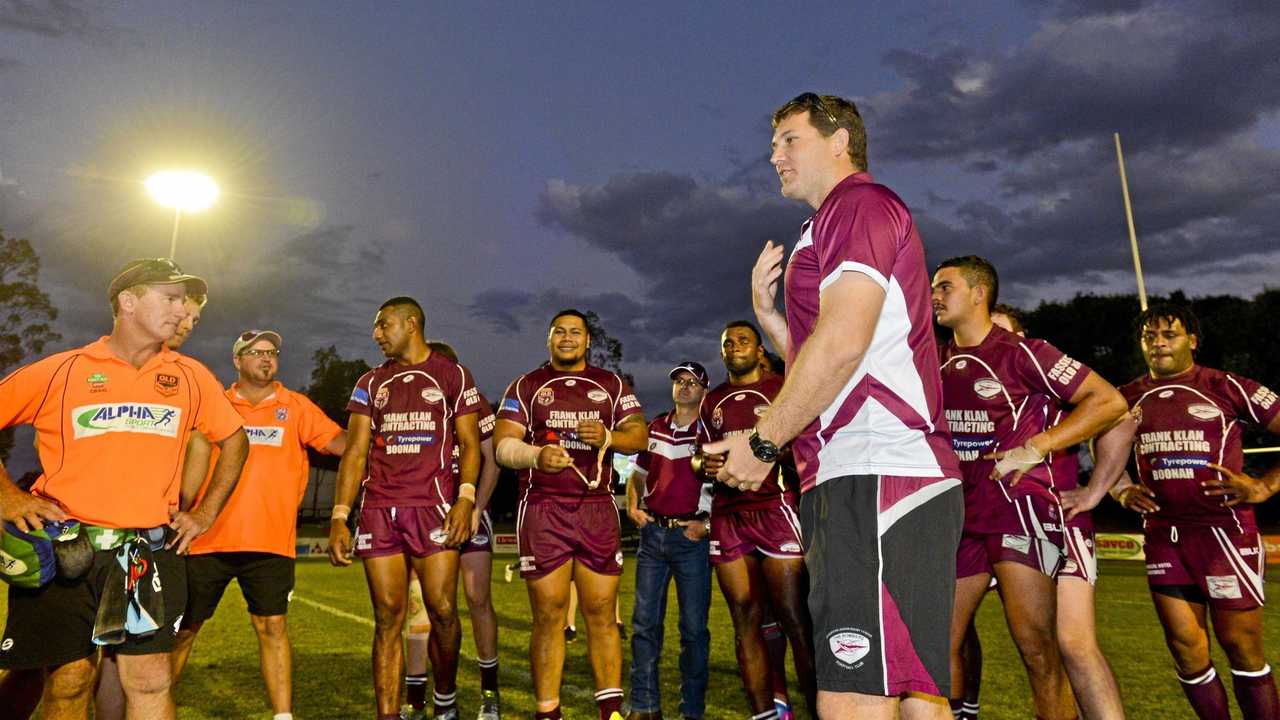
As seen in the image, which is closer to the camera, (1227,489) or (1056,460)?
(1056,460)

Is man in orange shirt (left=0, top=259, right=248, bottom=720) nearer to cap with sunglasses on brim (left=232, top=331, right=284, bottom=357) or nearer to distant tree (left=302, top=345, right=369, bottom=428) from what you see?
cap with sunglasses on brim (left=232, top=331, right=284, bottom=357)

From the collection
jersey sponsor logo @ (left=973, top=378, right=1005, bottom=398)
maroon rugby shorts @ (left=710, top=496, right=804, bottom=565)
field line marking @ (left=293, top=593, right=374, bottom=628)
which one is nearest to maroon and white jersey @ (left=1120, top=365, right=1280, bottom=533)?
jersey sponsor logo @ (left=973, top=378, right=1005, bottom=398)

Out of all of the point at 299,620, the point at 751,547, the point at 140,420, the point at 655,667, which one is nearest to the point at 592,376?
the point at 751,547

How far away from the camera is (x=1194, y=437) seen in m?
5.89

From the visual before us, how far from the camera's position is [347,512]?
6.46 meters

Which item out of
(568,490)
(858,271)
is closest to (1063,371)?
(858,271)

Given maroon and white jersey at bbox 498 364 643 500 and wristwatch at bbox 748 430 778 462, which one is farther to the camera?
maroon and white jersey at bbox 498 364 643 500

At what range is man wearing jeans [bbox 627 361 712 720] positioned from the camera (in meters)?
6.66

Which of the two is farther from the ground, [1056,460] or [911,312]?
[911,312]

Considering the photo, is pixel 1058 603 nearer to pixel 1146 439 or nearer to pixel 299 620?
pixel 1146 439

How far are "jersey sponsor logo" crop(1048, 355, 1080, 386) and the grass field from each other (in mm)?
3289

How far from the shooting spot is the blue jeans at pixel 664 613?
21.5 ft

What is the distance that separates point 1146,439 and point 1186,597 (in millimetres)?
1071

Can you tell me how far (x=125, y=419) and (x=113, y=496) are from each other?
39 cm
